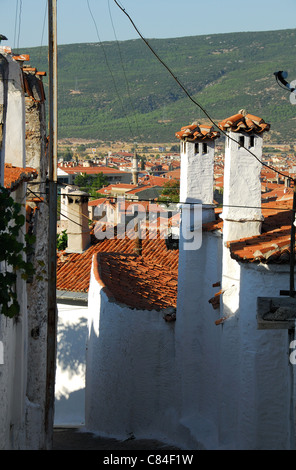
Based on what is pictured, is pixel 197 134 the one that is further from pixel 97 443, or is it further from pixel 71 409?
pixel 71 409

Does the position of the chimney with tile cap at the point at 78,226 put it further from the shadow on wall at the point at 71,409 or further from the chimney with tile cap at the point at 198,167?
the chimney with tile cap at the point at 198,167

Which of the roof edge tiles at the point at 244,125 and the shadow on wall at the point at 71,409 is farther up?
the roof edge tiles at the point at 244,125

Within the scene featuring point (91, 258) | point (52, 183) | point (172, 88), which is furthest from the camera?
point (172, 88)

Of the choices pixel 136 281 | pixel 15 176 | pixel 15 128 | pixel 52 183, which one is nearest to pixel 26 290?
pixel 52 183

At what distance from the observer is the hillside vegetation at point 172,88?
439 feet

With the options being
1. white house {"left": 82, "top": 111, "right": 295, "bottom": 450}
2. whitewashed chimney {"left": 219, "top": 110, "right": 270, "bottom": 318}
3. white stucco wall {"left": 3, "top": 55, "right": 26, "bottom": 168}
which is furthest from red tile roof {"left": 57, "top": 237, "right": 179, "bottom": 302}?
white stucco wall {"left": 3, "top": 55, "right": 26, "bottom": 168}

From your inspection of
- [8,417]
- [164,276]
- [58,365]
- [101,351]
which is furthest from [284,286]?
[58,365]

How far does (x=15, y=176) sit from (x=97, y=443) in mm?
6180

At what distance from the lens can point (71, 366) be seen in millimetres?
18656

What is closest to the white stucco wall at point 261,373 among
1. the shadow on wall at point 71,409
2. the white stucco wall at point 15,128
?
the white stucco wall at point 15,128

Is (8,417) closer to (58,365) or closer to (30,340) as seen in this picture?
(30,340)

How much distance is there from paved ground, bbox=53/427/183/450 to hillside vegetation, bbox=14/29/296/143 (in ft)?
371

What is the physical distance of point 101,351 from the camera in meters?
14.8

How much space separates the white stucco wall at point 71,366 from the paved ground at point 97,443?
133 inches
